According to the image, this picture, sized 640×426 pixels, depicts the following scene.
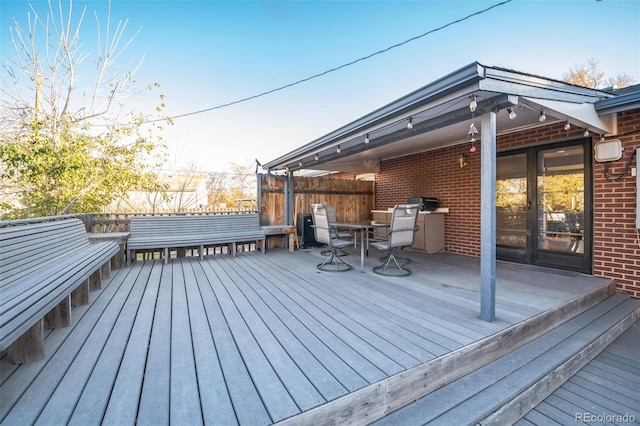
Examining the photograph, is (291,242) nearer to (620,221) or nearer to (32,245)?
(32,245)

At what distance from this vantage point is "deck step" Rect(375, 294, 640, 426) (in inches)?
58.2

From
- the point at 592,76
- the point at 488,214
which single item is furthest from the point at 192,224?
the point at 592,76

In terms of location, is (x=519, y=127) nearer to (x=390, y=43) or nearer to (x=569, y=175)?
(x=569, y=175)

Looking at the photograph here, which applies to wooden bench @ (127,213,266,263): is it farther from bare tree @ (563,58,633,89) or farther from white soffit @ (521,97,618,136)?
bare tree @ (563,58,633,89)

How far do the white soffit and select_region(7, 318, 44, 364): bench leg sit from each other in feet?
12.8

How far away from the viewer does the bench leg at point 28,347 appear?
1669mm

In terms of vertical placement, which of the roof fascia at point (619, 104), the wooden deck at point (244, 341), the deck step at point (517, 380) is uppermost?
the roof fascia at point (619, 104)

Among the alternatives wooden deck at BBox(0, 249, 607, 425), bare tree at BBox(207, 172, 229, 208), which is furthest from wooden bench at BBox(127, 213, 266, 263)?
bare tree at BBox(207, 172, 229, 208)

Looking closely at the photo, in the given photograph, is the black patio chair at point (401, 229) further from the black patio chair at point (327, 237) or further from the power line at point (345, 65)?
the power line at point (345, 65)

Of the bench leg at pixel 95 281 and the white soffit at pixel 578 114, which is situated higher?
the white soffit at pixel 578 114

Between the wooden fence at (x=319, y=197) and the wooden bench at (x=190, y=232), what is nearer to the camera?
the wooden bench at (x=190, y=232)

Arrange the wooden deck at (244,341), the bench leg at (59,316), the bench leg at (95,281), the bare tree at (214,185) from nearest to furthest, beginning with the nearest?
the wooden deck at (244,341) < the bench leg at (59,316) < the bench leg at (95,281) < the bare tree at (214,185)

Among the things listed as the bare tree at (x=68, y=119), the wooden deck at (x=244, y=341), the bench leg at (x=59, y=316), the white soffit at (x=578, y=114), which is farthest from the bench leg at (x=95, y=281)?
the white soffit at (x=578, y=114)

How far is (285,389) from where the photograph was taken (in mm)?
1442
